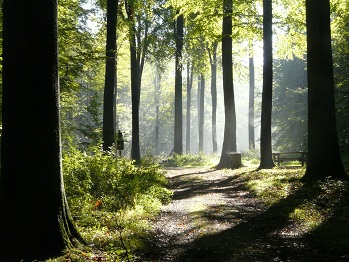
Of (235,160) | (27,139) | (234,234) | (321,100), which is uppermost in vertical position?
(321,100)

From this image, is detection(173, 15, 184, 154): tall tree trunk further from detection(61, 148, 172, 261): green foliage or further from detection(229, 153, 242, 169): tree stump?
detection(61, 148, 172, 261): green foliage

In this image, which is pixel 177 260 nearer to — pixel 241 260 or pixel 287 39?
pixel 241 260

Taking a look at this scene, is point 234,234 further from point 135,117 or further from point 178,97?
point 178,97

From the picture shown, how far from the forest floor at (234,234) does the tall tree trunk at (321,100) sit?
4.71 ft

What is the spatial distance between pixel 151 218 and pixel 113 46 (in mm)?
8814

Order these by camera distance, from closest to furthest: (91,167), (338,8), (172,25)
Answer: (91,167)
(338,8)
(172,25)

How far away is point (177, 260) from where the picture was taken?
510 cm

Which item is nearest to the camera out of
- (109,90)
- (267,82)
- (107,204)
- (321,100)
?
(107,204)

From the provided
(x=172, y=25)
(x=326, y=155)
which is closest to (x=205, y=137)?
(x=172, y=25)

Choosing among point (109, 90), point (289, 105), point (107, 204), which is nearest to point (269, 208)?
point (107, 204)

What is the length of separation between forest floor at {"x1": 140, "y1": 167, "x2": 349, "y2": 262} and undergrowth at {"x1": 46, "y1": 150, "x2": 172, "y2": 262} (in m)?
0.36

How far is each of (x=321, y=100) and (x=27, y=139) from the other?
27.5 feet

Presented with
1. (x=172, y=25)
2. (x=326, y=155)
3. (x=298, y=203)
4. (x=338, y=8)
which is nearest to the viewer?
(x=298, y=203)

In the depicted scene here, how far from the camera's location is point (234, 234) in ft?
20.7
